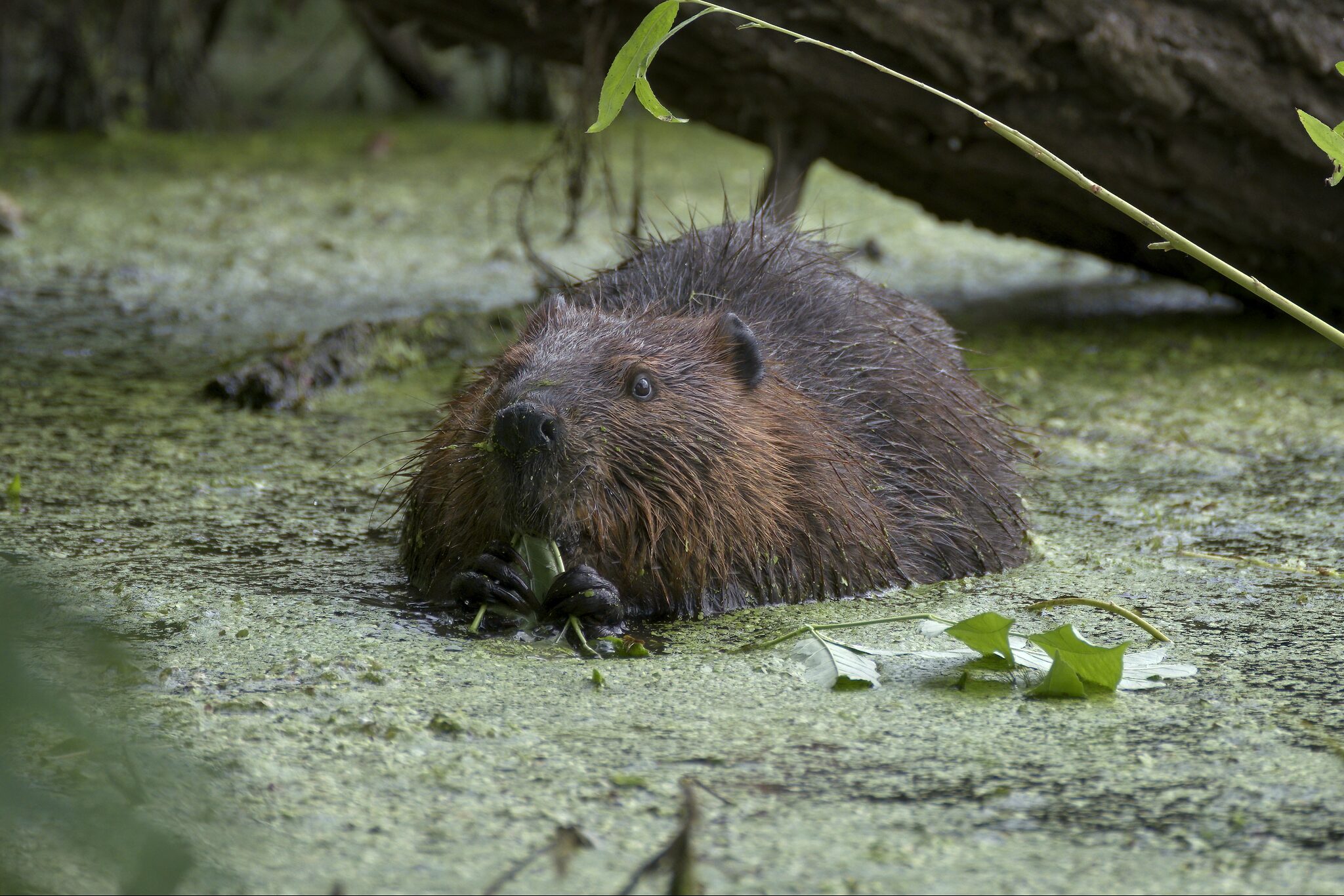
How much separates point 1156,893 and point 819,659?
31.7 inches

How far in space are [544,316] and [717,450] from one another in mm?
484

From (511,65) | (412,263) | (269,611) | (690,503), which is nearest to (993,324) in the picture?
(412,263)

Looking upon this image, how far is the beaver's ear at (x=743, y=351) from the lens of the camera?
2.79 m

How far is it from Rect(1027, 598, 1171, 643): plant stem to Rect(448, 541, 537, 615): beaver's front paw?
89 cm

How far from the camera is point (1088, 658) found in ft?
7.21

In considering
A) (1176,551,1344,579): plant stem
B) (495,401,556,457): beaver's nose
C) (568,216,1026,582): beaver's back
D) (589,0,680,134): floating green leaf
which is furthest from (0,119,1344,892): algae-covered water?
(589,0,680,134): floating green leaf

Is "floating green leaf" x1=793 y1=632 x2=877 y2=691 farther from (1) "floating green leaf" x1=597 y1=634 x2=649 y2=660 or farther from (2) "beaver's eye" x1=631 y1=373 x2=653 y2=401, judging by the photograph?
(2) "beaver's eye" x1=631 y1=373 x2=653 y2=401

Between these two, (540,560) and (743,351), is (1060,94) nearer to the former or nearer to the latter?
(743,351)

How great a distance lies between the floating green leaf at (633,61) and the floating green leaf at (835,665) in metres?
Answer: 0.87

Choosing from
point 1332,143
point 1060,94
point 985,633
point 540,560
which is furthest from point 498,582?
point 1060,94

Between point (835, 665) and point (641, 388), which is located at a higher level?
point (641, 388)

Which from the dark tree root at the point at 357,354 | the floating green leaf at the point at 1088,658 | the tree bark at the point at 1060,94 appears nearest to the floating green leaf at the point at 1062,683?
the floating green leaf at the point at 1088,658

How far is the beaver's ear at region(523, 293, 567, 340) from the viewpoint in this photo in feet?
9.36

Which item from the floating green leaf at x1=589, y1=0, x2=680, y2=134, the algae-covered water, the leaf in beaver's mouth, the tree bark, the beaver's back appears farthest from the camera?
the tree bark
